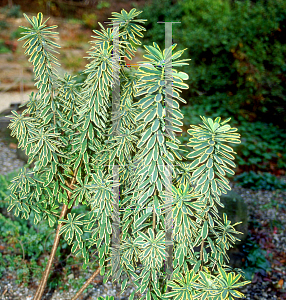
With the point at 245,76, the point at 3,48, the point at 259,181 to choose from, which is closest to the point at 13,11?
the point at 3,48

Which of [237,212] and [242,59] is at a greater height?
[242,59]

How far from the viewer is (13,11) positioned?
1100 centimetres

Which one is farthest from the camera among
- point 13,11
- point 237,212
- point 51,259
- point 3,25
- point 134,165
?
point 13,11

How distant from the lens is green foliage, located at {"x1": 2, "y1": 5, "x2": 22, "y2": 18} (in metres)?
11.0

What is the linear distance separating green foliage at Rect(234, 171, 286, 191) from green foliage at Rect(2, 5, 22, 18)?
416 inches

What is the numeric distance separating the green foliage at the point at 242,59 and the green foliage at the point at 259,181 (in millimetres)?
1865

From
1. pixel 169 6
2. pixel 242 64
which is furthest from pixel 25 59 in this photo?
pixel 242 64

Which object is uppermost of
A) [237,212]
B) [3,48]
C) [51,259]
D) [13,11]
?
[13,11]

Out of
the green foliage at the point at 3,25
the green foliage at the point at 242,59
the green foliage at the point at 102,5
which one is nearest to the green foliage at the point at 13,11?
the green foliage at the point at 3,25

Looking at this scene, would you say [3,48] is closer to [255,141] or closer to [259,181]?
[255,141]

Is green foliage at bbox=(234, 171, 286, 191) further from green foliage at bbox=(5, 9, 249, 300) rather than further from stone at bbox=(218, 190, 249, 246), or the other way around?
green foliage at bbox=(5, 9, 249, 300)

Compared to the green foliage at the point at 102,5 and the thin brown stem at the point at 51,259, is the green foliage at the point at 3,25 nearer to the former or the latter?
the green foliage at the point at 102,5

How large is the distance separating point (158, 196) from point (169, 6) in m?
10.5

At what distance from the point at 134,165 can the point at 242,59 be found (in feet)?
17.4
